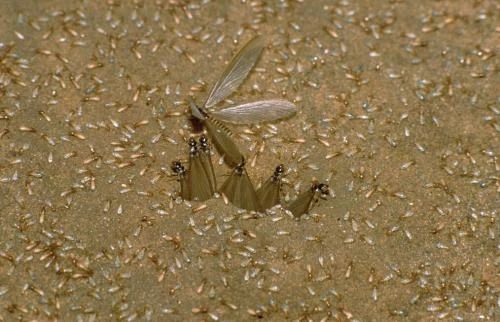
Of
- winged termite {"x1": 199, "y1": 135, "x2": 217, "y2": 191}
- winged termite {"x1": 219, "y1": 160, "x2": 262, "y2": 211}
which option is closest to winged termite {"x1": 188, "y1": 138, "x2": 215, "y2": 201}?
winged termite {"x1": 199, "y1": 135, "x2": 217, "y2": 191}

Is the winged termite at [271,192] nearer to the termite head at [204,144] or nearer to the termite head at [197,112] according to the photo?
the termite head at [204,144]

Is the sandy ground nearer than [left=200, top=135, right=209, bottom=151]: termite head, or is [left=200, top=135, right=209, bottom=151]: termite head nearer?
the sandy ground

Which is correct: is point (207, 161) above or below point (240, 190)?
above

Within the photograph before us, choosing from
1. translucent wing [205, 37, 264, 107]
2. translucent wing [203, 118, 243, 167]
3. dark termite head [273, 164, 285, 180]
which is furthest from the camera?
translucent wing [205, 37, 264, 107]

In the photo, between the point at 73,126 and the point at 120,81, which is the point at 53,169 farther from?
the point at 120,81

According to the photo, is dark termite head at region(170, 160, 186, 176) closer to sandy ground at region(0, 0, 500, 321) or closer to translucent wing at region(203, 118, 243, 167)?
sandy ground at region(0, 0, 500, 321)

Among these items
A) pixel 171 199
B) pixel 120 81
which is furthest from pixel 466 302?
pixel 120 81

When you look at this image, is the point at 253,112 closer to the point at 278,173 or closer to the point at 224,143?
the point at 224,143

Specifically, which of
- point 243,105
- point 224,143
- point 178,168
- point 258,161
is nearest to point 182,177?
point 178,168
